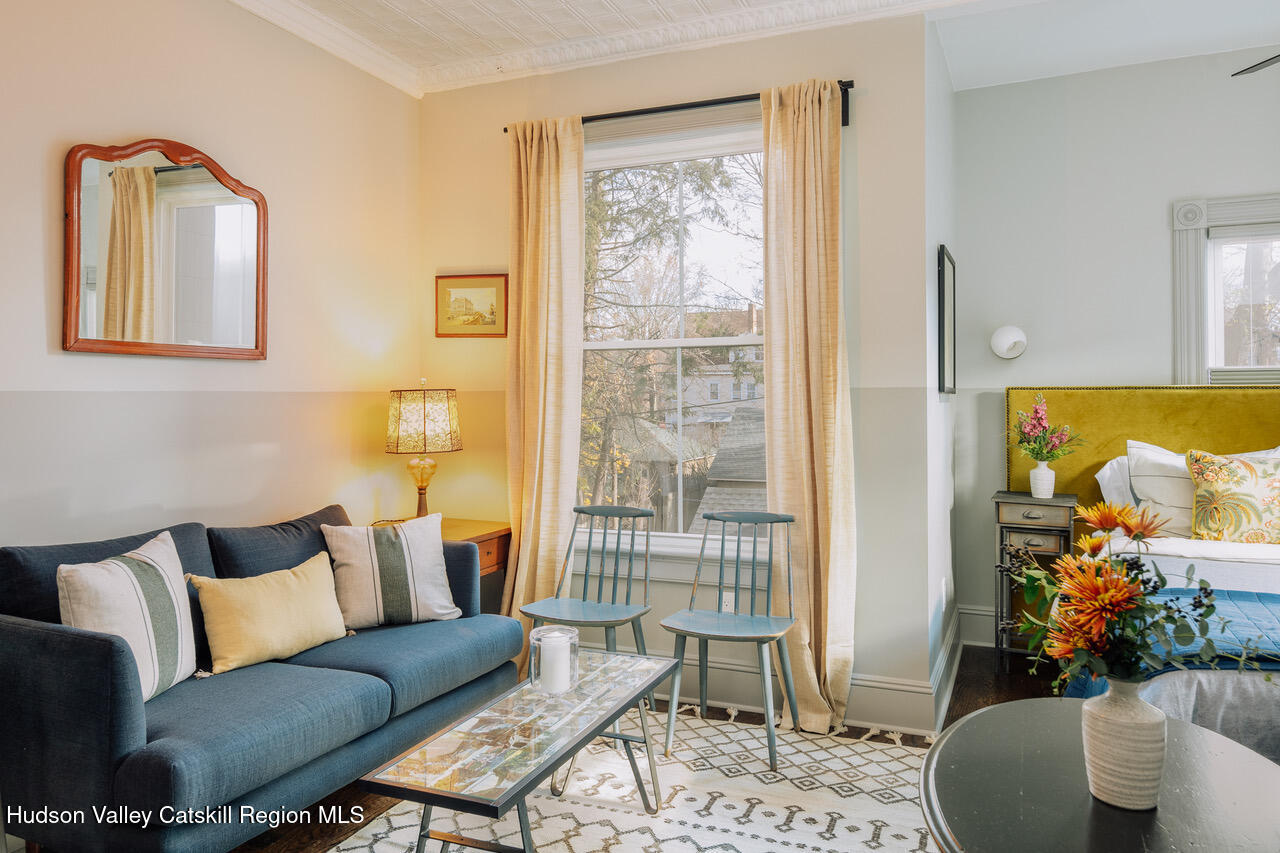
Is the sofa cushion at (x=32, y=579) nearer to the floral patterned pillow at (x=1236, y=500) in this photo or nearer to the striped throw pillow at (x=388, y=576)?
the striped throw pillow at (x=388, y=576)

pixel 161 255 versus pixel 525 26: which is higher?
pixel 525 26

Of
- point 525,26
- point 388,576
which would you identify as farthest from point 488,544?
point 525,26

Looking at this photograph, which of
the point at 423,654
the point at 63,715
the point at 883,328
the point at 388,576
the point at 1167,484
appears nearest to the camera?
the point at 63,715

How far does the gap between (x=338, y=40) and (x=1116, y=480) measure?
4121 millimetres

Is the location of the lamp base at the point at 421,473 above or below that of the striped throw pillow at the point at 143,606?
above

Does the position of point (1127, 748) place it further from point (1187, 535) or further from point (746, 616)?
point (1187, 535)

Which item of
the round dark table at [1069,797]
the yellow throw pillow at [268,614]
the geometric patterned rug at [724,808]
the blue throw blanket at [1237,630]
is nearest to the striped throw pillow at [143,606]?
the yellow throw pillow at [268,614]

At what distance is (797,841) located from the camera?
2445mm

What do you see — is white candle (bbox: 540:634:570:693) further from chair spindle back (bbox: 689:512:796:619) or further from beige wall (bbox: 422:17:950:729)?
beige wall (bbox: 422:17:950:729)

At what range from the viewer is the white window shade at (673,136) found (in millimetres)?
3572

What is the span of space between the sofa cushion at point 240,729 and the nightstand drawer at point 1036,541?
2938 mm

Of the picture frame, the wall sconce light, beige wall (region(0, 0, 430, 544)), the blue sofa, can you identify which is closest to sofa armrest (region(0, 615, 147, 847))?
the blue sofa

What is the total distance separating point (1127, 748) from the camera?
1438 mm

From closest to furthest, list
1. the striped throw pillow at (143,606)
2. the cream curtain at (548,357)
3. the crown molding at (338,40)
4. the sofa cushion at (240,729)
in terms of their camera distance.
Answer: the sofa cushion at (240,729) → the striped throw pillow at (143,606) → the crown molding at (338,40) → the cream curtain at (548,357)
